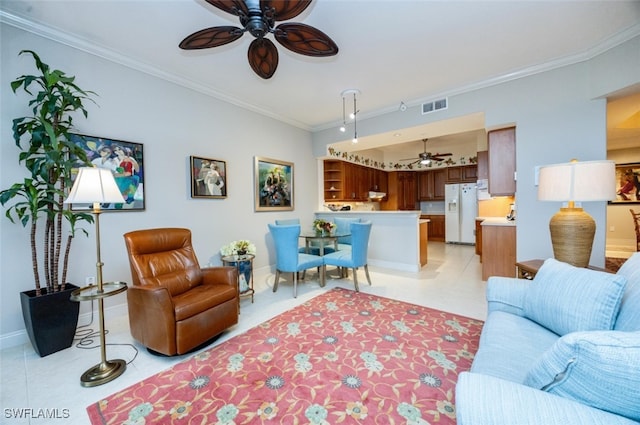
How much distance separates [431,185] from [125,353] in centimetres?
819

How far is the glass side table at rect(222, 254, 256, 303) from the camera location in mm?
3080

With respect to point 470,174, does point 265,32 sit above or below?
above

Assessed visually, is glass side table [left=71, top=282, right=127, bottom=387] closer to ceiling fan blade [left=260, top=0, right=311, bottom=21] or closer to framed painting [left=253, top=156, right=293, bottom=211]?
ceiling fan blade [left=260, top=0, right=311, bottom=21]

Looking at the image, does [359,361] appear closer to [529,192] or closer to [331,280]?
[331,280]

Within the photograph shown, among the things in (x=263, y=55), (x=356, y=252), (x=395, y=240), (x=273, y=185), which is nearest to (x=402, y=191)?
(x=395, y=240)

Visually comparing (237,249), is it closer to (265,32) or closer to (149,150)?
(149,150)

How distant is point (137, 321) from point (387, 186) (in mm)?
7553

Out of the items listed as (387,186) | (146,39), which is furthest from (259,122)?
(387,186)

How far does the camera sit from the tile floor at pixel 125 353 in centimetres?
157

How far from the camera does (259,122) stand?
4316 millimetres

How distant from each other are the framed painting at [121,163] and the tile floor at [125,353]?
124 cm

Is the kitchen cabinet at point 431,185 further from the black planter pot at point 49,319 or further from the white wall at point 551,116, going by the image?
the black planter pot at point 49,319

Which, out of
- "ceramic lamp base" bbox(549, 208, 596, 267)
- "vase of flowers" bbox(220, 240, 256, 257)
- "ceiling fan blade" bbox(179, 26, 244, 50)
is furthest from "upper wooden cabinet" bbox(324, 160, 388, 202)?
"ceramic lamp base" bbox(549, 208, 596, 267)

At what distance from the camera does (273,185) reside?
4.54m
